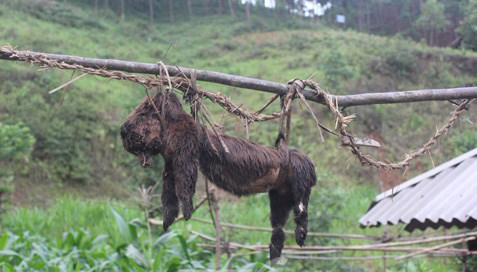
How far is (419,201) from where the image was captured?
12.0ft

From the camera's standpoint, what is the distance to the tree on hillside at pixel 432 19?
688 inches

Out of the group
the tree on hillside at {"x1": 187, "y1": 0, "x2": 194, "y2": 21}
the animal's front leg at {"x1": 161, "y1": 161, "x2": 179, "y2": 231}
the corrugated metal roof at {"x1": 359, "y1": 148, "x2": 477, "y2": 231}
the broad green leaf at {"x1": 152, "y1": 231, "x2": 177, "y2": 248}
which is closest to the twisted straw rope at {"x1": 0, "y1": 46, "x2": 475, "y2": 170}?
the animal's front leg at {"x1": 161, "y1": 161, "x2": 179, "y2": 231}

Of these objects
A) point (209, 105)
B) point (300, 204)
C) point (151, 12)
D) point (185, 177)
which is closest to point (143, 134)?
point (185, 177)

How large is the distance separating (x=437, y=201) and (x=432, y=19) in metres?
16.2

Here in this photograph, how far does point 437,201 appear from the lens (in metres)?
3.44

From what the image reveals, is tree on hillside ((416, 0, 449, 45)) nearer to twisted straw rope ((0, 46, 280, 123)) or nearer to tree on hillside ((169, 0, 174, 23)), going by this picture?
tree on hillside ((169, 0, 174, 23))

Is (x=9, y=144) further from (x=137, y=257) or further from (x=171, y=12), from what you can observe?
(x=171, y=12)

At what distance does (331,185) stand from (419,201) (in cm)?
290

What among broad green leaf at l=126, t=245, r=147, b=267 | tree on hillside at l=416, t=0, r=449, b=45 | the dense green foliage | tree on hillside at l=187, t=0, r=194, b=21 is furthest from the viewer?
tree on hillside at l=187, t=0, r=194, b=21

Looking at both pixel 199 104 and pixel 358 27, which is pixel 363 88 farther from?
pixel 199 104

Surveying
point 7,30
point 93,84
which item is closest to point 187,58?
point 93,84

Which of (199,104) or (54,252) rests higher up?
(199,104)

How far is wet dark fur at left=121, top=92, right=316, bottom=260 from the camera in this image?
1.21m

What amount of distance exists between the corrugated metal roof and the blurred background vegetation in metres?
0.48
